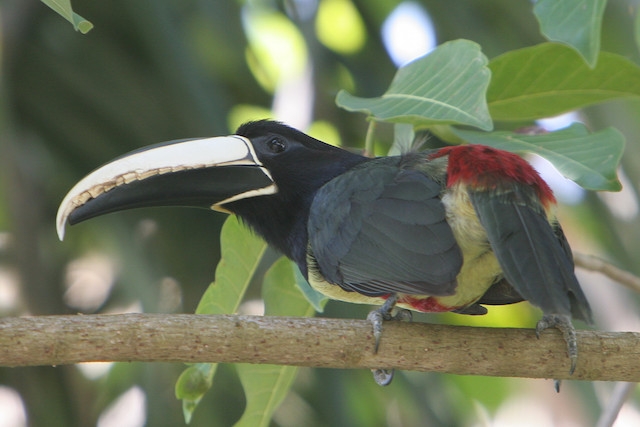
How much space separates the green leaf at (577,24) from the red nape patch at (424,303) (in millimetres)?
820

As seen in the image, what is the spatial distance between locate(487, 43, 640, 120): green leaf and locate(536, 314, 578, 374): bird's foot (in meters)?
0.71

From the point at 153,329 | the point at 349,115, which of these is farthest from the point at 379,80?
the point at 153,329

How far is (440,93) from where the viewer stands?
94.3 inches

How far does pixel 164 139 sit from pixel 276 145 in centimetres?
88

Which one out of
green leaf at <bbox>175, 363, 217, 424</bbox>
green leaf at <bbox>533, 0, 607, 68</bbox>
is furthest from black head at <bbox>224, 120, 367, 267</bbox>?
green leaf at <bbox>533, 0, 607, 68</bbox>

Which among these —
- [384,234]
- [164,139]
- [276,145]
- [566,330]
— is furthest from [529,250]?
[164,139]

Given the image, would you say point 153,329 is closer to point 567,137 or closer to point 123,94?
point 567,137

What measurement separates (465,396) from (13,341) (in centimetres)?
299

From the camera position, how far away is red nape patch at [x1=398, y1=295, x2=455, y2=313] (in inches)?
104

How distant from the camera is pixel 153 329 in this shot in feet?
6.59

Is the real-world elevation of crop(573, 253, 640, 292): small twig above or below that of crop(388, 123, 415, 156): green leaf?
below

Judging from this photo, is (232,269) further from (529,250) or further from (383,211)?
(529,250)

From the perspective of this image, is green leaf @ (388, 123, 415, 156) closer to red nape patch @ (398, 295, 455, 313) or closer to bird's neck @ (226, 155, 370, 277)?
bird's neck @ (226, 155, 370, 277)

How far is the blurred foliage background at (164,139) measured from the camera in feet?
12.0
